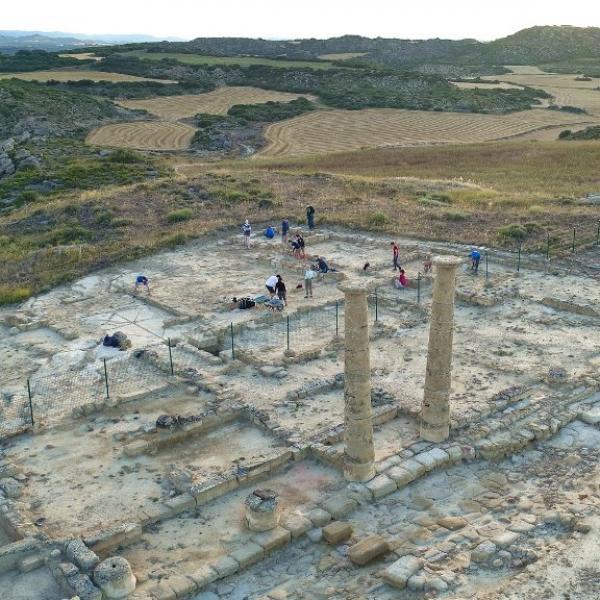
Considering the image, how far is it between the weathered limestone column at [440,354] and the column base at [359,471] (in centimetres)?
172

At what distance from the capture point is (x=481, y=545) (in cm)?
1160

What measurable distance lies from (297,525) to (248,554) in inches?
39.0

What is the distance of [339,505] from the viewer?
12625mm

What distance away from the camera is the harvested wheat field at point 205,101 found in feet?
251

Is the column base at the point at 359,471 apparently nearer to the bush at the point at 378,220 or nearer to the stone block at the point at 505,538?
the stone block at the point at 505,538

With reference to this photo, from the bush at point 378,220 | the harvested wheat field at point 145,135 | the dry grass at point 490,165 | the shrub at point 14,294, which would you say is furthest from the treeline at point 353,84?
the shrub at point 14,294

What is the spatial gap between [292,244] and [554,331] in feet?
35.4

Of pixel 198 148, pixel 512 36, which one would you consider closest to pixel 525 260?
pixel 198 148

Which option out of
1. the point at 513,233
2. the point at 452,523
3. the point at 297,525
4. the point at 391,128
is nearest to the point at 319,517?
the point at 297,525

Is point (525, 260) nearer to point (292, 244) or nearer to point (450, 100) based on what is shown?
point (292, 244)

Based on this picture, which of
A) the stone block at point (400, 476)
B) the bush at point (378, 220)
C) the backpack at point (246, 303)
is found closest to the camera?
the stone block at point (400, 476)

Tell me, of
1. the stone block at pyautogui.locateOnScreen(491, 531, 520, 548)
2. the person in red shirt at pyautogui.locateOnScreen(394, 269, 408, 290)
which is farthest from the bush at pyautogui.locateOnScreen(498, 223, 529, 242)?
the stone block at pyautogui.locateOnScreen(491, 531, 520, 548)

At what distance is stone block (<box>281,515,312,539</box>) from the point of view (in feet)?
39.6

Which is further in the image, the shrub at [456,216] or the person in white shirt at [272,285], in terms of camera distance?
the shrub at [456,216]
